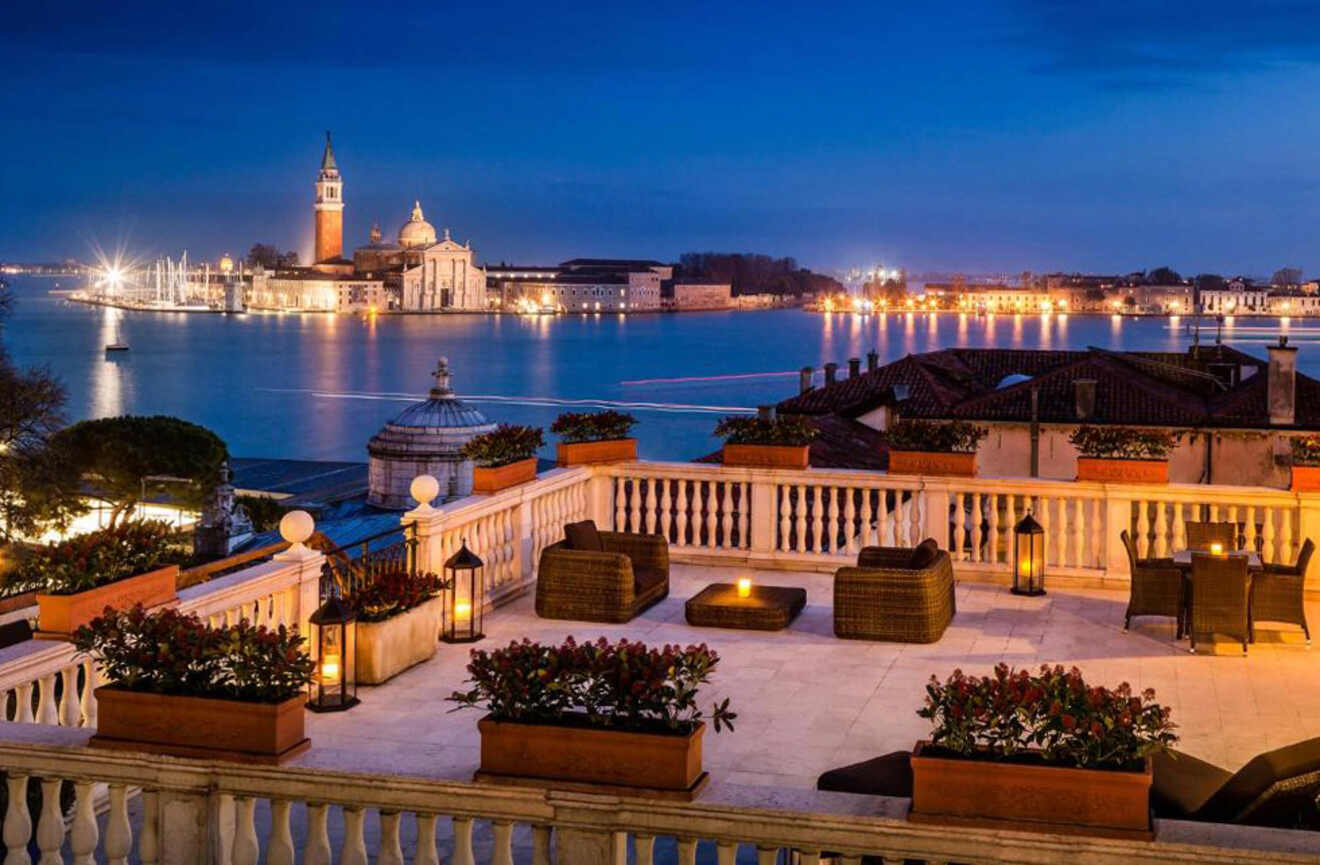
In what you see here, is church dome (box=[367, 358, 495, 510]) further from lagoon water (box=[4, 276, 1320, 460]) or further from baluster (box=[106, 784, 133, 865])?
baluster (box=[106, 784, 133, 865])

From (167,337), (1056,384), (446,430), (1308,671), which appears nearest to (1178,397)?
(1056,384)

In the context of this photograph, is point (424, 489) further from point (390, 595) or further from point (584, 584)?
point (584, 584)

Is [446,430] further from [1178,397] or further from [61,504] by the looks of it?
[1178,397]

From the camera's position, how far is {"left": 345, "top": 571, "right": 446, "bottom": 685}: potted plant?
7.57 metres

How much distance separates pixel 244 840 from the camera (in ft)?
14.3

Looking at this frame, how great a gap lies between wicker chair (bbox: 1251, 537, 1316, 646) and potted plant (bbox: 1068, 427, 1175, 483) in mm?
1730

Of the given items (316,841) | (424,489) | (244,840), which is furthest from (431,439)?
(316,841)

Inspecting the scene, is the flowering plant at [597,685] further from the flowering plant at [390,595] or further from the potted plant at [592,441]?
the potted plant at [592,441]

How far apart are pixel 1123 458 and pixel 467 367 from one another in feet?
408

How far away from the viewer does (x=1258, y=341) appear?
521 feet

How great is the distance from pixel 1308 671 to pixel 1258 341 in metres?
162

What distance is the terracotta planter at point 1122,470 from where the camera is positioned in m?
10.3

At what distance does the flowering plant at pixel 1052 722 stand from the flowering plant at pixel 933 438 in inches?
271

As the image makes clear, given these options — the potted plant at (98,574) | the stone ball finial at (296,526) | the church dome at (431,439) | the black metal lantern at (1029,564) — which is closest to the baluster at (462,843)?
the potted plant at (98,574)
